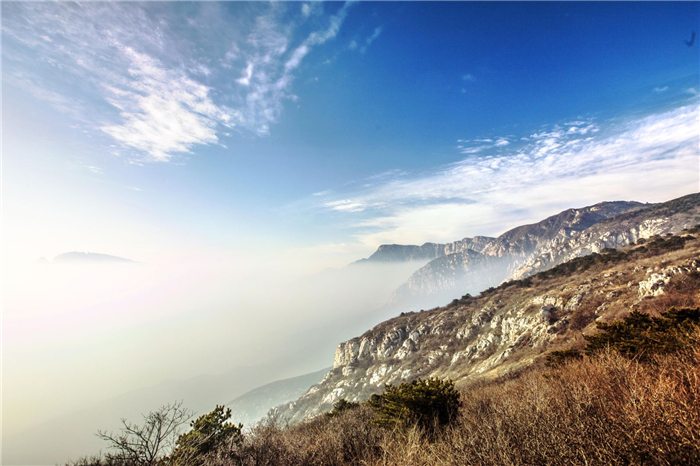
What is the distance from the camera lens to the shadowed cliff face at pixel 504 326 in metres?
41.7

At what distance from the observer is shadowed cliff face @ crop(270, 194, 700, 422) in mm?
41688

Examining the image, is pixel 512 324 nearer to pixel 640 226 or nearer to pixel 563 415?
pixel 563 415

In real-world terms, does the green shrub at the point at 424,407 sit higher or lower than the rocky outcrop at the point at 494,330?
higher

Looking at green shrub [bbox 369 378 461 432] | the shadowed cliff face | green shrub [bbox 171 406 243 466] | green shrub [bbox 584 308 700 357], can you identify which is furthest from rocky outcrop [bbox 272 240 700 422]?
green shrub [bbox 584 308 700 357]

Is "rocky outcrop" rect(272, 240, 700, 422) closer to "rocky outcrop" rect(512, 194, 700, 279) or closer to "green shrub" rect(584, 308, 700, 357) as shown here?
"green shrub" rect(584, 308, 700, 357)

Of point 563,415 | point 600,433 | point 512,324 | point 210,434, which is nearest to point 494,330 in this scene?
point 512,324

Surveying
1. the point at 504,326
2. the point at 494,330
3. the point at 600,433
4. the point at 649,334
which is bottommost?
the point at 494,330

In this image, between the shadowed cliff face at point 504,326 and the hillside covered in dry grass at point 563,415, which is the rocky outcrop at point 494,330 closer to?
the shadowed cliff face at point 504,326

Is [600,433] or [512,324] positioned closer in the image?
[600,433]

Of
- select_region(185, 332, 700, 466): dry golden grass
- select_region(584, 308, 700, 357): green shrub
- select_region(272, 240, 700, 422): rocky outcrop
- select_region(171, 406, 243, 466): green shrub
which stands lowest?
select_region(272, 240, 700, 422): rocky outcrop

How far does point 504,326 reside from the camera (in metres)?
62.0

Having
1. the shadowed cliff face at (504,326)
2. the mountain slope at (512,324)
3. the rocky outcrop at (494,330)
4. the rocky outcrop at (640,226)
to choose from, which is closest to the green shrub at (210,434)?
the shadowed cliff face at (504,326)

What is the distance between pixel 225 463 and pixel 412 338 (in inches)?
3461

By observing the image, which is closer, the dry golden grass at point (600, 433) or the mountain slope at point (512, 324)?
the dry golden grass at point (600, 433)
